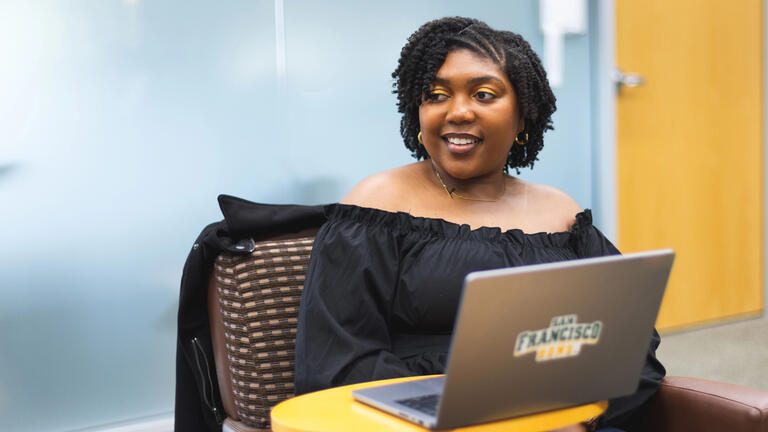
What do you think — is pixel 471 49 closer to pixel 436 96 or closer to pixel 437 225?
pixel 436 96

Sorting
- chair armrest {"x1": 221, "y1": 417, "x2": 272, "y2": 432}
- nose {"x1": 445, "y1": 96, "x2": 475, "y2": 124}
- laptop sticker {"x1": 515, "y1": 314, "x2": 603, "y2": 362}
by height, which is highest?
nose {"x1": 445, "y1": 96, "x2": 475, "y2": 124}

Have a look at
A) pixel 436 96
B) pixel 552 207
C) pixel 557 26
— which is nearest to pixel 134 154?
pixel 436 96

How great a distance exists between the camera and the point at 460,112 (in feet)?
4.75

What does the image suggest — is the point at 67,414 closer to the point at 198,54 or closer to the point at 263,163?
the point at 263,163

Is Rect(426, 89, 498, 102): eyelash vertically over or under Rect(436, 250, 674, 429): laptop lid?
over

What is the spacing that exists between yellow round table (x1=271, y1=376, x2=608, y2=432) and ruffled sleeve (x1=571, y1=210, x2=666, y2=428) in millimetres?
451

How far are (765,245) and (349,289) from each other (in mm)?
3120

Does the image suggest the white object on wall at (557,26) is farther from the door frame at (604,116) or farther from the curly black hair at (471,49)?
the curly black hair at (471,49)

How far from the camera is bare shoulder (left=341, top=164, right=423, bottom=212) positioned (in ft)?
4.80

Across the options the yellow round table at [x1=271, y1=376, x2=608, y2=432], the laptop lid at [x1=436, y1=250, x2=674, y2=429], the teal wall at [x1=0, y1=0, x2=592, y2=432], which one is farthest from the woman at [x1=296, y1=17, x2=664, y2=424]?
the teal wall at [x1=0, y1=0, x2=592, y2=432]

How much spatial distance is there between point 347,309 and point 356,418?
0.41 m

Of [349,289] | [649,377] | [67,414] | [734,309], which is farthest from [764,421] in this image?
[734,309]

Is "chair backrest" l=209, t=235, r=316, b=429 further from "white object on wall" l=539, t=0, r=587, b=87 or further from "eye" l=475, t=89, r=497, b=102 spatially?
"white object on wall" l=539, t=0, r=587, b=87

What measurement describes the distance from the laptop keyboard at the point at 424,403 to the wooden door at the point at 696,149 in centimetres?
249
